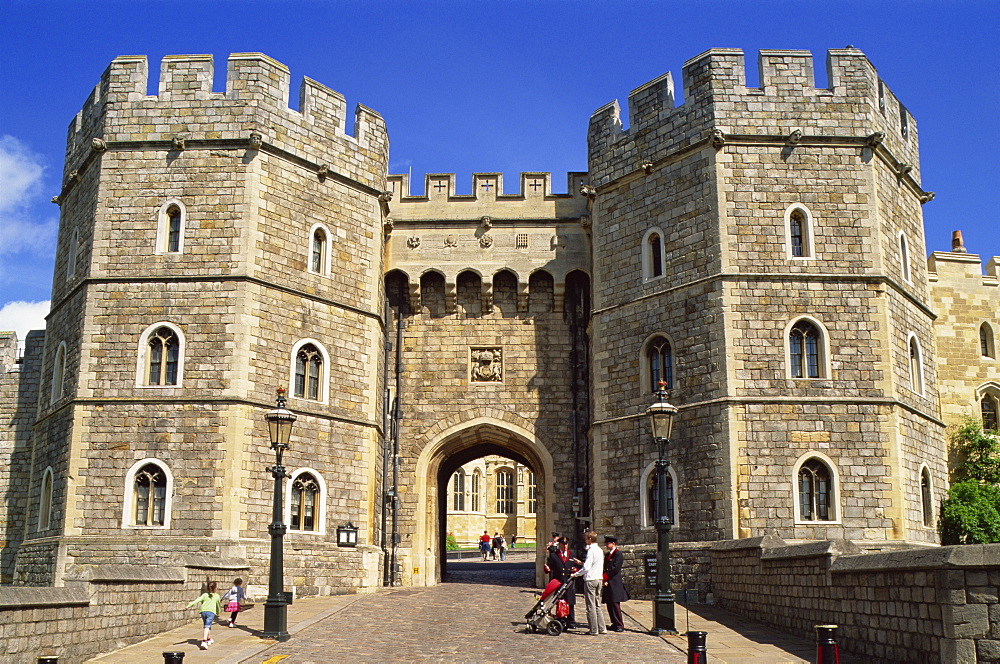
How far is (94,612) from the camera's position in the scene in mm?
11859

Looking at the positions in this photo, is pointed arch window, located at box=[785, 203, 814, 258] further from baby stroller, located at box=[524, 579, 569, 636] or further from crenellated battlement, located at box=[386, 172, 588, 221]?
baby stroller, located at box=[524, 579, 569, 636]

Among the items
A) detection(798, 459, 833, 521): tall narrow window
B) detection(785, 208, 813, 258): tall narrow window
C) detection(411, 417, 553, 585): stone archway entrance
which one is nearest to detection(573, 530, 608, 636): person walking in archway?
detection(798, 459, 833, 521): tall narrow window

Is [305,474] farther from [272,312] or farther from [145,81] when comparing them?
[145,81]

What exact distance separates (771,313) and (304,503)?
9.91m

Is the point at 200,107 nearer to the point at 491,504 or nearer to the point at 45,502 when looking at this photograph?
the point at 45,502

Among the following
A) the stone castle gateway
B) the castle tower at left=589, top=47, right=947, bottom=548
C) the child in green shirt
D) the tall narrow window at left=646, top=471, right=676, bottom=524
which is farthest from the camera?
the tall narrow window at left=646, top=471, right=676, bottom=524

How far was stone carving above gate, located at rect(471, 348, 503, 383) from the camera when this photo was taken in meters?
23.3

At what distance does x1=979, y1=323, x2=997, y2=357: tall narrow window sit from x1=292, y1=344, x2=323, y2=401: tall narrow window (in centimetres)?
1678

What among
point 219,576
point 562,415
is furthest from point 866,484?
point 219,576

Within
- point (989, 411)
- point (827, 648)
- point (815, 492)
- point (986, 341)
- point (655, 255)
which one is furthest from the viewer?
point (986, 341)

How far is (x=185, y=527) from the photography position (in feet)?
59.7

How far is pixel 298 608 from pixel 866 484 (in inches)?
410

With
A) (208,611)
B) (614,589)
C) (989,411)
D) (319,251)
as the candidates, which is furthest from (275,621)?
(989,411)

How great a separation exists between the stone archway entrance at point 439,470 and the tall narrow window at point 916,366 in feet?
26.4
